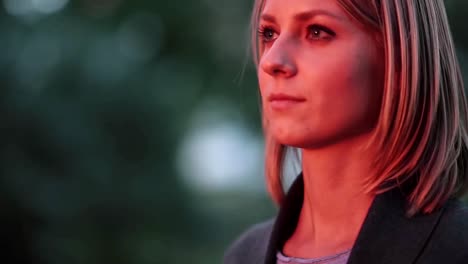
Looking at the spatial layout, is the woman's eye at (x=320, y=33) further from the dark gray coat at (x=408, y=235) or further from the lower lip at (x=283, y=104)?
the dark gray coat at (x=408, y=235)

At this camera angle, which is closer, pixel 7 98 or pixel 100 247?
pixel 7 98

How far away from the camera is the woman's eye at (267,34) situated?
1.99m

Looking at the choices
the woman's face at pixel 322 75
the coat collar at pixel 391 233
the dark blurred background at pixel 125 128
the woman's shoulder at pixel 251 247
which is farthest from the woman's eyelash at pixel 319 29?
the dark blurred background at pixel 125 128

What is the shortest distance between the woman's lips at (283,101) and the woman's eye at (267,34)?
0.56ft

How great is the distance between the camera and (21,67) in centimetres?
521

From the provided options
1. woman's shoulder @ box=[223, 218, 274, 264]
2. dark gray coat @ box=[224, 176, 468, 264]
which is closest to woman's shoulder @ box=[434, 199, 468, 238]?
dark gray coat @ box=[224, 176, 468, 264]

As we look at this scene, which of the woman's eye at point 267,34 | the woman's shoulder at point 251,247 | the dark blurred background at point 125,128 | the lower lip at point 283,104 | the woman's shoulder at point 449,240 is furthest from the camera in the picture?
the dark blurred background at point 125,128

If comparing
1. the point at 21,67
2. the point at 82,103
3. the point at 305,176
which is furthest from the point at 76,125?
the point at 305,176

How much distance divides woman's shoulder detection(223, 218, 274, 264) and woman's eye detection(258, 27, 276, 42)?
0.50m

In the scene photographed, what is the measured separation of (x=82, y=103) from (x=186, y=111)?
0.70 meters

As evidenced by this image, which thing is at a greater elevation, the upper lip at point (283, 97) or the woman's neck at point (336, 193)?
the upper lip at point (283, 97)

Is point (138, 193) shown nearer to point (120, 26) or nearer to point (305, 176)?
point (120, 26)

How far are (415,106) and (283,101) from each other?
27 cm

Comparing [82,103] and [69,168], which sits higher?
[82,103]
